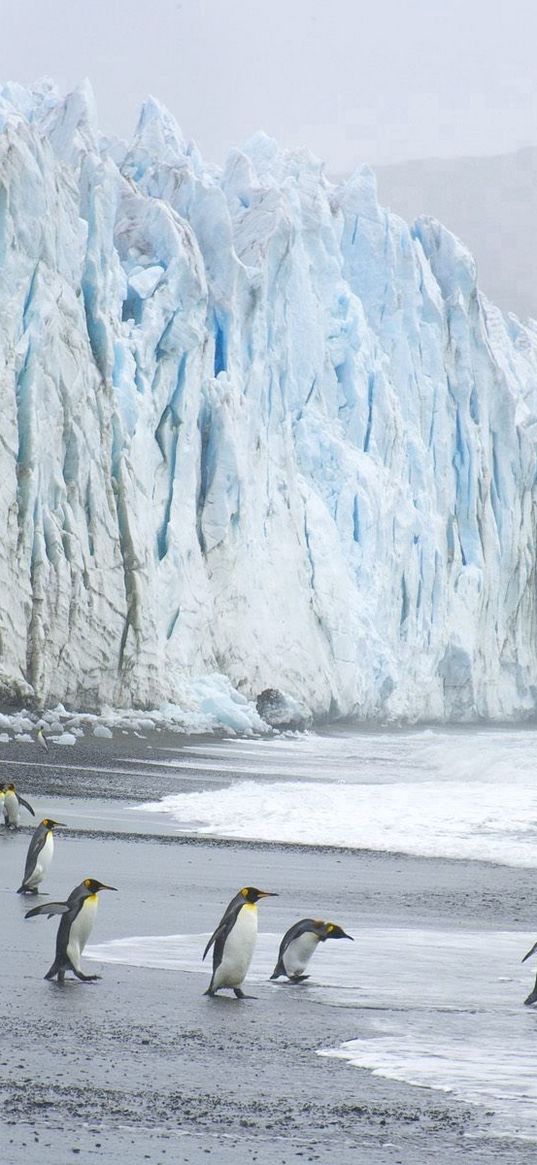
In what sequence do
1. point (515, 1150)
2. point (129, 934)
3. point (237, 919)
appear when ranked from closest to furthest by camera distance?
point (515, 1150)
point (237, 919)
point (129, 934)

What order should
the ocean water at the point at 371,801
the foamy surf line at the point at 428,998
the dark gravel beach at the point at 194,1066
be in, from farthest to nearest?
1. the ocean water at the point at 371,801
2. the foamy surf line at the point at 428,998
3. the dark gravel beach at the point at 194,1066

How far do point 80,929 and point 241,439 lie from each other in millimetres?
33237

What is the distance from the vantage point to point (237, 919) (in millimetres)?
6488

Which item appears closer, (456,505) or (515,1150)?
(515,1150)

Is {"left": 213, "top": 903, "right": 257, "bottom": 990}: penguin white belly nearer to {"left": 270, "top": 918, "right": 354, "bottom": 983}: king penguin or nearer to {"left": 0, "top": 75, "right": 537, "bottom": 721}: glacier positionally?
{"left": 270, "top": 918, "right": 354, "bottom": 983}: king penguin

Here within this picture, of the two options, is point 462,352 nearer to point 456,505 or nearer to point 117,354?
point 456,505

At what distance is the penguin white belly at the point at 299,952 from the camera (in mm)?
6750

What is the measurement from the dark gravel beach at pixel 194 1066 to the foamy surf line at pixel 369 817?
13.7 ft

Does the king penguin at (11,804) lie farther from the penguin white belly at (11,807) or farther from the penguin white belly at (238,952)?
the penguin white belly at (238,952)

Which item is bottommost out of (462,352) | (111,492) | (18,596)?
(18,596)

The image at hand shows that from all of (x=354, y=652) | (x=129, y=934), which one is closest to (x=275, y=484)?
(x=354, y=652)

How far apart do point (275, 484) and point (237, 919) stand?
35097 millimetres

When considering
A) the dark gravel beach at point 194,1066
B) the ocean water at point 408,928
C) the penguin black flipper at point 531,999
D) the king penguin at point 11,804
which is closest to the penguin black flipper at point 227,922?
the dark gravel beach at point 194,1066

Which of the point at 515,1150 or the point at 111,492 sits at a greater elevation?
the point at 111,492
